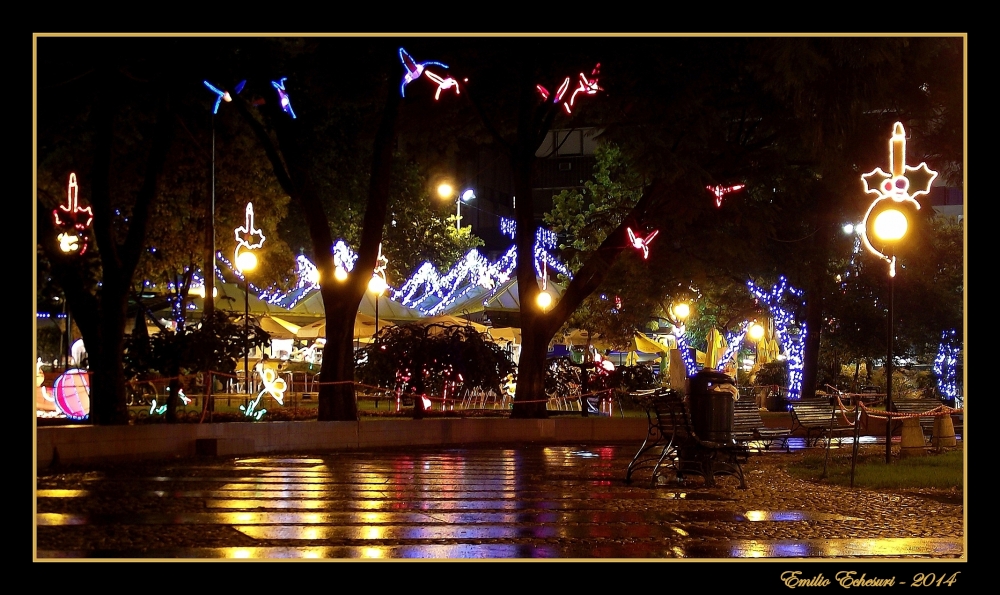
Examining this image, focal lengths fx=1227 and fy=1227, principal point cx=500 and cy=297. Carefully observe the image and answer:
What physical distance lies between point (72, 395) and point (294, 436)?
445cm

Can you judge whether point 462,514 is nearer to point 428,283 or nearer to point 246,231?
point 246,231

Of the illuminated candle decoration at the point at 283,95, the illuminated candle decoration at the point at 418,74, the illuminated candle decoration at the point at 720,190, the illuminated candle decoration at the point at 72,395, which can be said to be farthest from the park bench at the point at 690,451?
the illuminated candle decoration at the point at 72,395

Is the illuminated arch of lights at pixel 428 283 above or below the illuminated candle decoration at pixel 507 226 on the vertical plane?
below

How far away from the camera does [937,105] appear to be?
966 inches

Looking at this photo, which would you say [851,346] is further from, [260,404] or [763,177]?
[260,404]

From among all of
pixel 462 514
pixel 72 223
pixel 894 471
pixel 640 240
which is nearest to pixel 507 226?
pixel 640 240

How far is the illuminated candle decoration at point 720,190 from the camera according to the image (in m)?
23.6

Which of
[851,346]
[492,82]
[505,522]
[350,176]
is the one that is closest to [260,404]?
[492,82]

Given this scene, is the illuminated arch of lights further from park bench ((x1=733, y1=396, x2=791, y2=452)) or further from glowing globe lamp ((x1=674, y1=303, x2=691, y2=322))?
park bench ((x1=733, y1=396, x2=791, y2=452))

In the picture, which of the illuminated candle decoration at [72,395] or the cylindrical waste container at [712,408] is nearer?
the cylindrical waste container at [712,408]

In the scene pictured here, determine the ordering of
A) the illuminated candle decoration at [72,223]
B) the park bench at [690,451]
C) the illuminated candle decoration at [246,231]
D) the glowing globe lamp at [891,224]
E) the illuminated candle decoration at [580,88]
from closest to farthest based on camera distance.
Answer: the park bench at [690,451] → the glowing globe lamp at [891,224] → the illuminated candle decoration at [72,223] → the illuminated candle decoration at [580,88] → the illuminated candle decoration at [246,231]

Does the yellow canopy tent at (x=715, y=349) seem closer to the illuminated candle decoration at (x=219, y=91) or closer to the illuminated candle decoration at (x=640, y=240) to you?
the illuminated candle decoration at (x=640, y=240)

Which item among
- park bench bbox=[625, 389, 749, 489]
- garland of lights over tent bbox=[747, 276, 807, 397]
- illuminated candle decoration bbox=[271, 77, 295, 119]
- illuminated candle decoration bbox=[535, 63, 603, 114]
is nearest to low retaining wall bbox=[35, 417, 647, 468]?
illuminated candle decoration bbox=[271, 77, 295, 119]

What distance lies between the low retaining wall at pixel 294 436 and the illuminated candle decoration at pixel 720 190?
4483 mm
